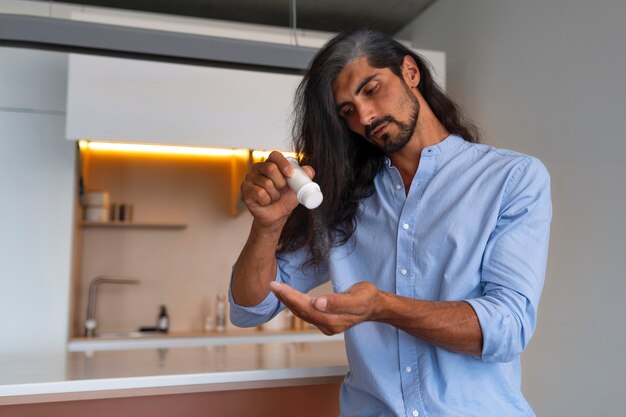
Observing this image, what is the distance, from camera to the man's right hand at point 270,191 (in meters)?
1.09

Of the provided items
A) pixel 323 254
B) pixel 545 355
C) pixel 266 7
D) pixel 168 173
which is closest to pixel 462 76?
pixel 266 7

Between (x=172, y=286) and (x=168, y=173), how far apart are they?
72 centimetres

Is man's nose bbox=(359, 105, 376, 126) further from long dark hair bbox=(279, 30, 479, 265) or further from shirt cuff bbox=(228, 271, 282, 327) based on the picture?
shirt cuff bbox=(228, 271, 282, 327)

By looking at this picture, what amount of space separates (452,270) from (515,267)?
0.36ft

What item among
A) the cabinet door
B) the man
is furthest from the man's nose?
the cabinet door

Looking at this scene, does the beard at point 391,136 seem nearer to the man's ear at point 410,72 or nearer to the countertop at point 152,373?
the man's ear at point 410,72

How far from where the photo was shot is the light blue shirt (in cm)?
107

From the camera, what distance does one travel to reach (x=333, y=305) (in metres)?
0.89

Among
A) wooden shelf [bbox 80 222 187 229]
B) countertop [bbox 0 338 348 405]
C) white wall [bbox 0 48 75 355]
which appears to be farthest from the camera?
wooden shelf [bbox 80 222 187 229]

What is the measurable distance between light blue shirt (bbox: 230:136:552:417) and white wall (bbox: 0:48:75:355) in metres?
2.19

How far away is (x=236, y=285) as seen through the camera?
132 centimetres

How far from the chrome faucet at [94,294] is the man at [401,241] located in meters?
2.64

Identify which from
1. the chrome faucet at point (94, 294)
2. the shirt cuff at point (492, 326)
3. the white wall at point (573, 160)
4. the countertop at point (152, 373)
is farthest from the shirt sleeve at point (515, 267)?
the chrome faucet at point (94, 294)

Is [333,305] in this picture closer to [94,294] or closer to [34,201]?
[34,201]
